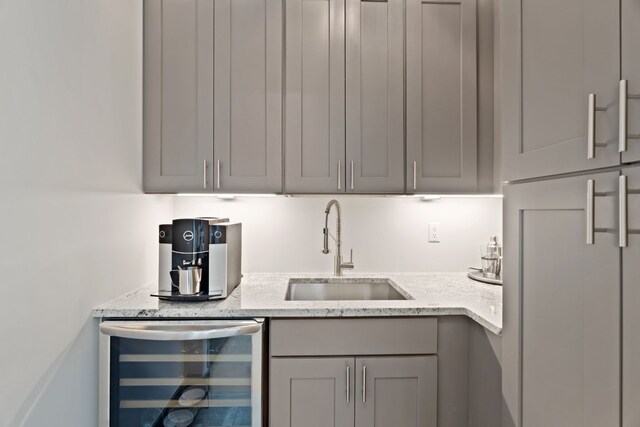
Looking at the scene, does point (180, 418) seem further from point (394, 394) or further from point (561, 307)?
point (561, 307)

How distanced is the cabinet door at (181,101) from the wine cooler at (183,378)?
72 cm

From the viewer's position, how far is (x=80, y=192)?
129cm

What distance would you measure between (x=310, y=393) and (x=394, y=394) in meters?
0.33

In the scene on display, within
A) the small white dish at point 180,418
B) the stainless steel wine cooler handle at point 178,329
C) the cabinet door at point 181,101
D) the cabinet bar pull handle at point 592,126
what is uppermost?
the cabinet door at point 181,101

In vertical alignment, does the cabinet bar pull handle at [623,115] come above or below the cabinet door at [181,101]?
below

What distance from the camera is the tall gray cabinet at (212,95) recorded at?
1760mm

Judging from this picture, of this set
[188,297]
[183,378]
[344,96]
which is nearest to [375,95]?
[344,96]

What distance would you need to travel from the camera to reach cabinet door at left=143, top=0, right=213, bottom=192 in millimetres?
1759

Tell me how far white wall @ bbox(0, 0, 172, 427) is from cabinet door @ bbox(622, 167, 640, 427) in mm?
1416

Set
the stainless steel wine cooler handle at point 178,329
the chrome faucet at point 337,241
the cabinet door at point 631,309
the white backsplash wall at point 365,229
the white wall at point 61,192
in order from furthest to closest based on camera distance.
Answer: the white backsplash wall at point 365,229, the chrome faucet at point 337,241, the stainless steel wine cooler handle at point 178,329, the white wall at point 61,192, the cabinet door at point 631,309

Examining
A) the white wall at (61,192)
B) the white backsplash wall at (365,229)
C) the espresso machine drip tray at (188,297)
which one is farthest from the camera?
the white backsplash wall at (365,229)

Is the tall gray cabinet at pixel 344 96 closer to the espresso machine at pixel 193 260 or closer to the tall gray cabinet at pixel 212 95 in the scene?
the tall gray cabinet at pixel 212 95

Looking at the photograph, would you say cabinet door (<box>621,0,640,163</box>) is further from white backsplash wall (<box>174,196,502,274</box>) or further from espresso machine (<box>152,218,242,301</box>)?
white backsplash wall (<box>174,196,502,274</box>)

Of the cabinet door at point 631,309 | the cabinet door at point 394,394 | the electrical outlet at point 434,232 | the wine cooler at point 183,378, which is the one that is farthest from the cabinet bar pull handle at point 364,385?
the electrical outlet at point 434,232
